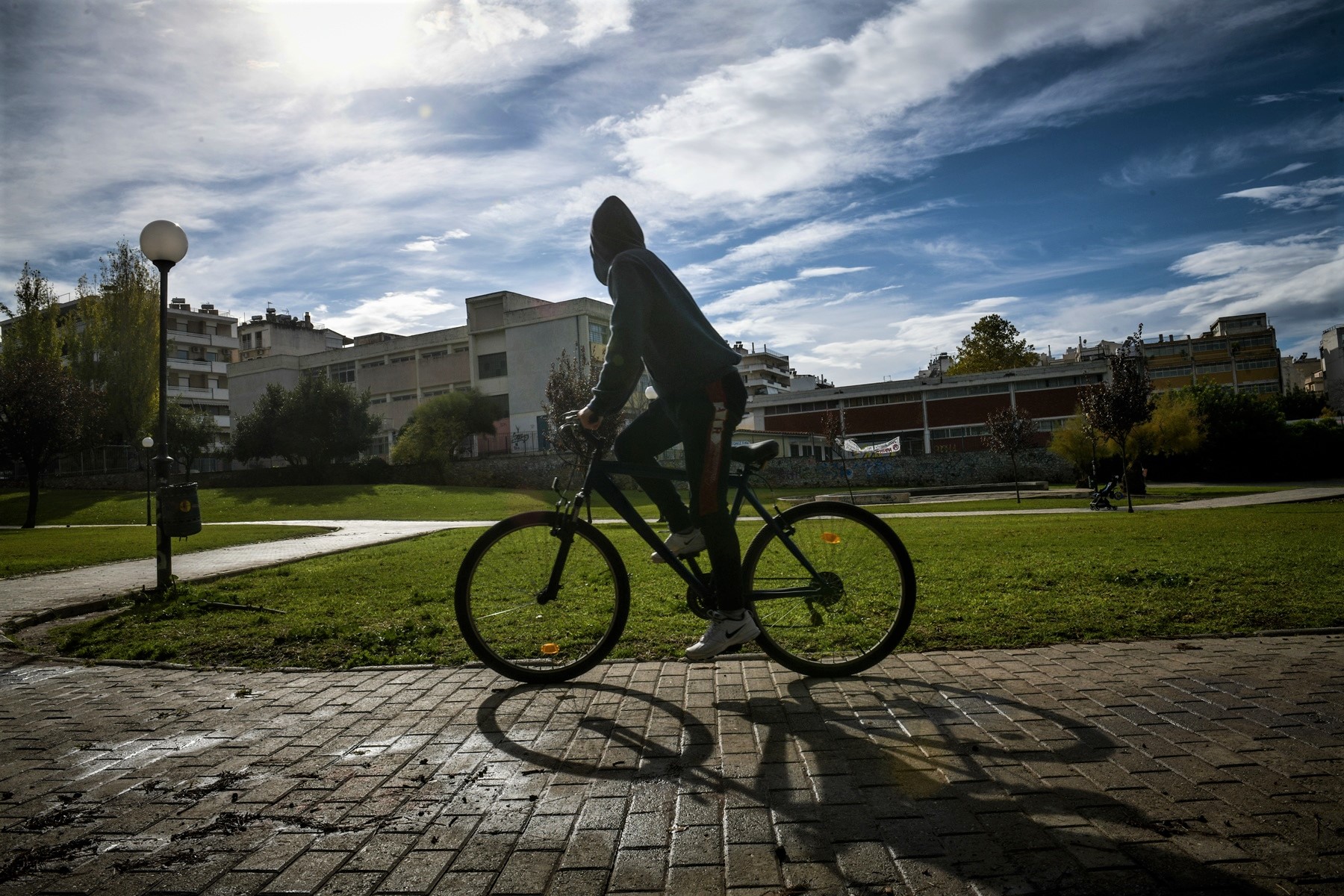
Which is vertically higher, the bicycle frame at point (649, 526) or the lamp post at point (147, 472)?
the lamp post at point (147, 472)

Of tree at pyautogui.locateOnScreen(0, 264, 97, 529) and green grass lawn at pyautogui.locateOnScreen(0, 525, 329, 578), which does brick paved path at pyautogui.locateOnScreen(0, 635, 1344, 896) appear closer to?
green grass lawn at pyautogui.locateOnScreen(0, 525, 329, 578)

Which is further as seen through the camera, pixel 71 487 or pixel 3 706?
pixel 71 487

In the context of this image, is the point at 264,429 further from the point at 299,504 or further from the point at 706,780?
the point at 706,780

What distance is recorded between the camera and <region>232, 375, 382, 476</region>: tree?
163 feet

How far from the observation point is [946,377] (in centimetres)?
6550

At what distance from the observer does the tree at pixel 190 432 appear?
189 feet

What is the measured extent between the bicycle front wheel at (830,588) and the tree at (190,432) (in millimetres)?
60376

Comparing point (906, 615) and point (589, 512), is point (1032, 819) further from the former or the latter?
point (589, 512)

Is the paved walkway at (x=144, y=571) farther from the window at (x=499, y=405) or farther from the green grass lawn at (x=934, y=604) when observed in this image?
the window at (x=499, y=405)

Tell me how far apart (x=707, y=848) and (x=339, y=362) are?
73744 millimetres

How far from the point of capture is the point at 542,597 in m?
4.23

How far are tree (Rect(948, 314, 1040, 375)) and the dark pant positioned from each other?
229ft

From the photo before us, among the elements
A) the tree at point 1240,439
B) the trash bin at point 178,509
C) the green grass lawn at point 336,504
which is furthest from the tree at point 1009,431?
the trash bin at point 178,509

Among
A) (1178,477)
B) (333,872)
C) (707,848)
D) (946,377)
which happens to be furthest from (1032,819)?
(946,377)
